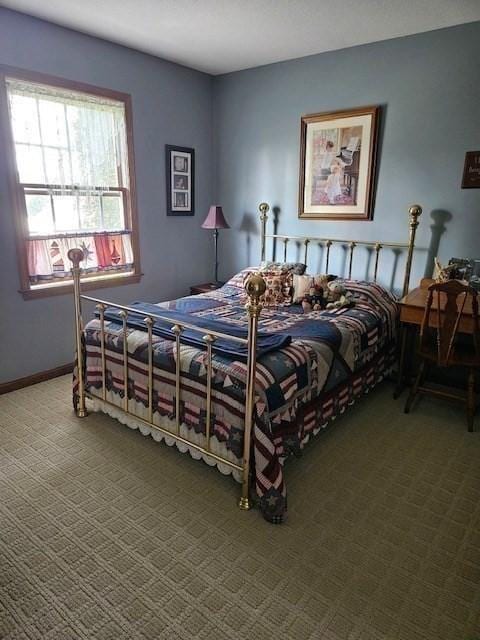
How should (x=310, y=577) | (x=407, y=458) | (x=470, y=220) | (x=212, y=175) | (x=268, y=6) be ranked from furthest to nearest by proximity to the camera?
(x=212, y=175)
(x=470, y=220)
(x=268, y=6)
(x=407, y=458)
(x=310, y=577)

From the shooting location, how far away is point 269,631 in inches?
57.7

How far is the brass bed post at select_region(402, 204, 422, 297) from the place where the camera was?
3182 millimetres

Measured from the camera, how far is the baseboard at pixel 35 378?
10.4 ft

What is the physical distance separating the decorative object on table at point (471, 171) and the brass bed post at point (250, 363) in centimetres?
210

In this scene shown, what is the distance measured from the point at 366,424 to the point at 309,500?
0.90m

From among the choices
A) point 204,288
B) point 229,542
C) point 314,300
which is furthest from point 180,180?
point 229,542

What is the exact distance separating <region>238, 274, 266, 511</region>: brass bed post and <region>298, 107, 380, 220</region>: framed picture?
2.11 m

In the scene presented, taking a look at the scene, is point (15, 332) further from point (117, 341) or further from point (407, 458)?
point (407, 458)

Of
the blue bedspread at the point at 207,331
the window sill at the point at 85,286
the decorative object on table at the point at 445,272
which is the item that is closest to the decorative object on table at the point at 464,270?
the decorative object on table at the point at 445,272

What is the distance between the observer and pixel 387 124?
3348 millimetres

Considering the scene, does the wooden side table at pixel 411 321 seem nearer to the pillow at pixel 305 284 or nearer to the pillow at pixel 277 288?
the pillow at pixel 305 284

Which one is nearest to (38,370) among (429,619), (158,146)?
(158,146)

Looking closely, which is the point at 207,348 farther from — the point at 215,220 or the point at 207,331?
the point at 215,220

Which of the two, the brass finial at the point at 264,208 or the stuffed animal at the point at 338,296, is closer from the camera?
the stuffed animal at the point at 338,296
